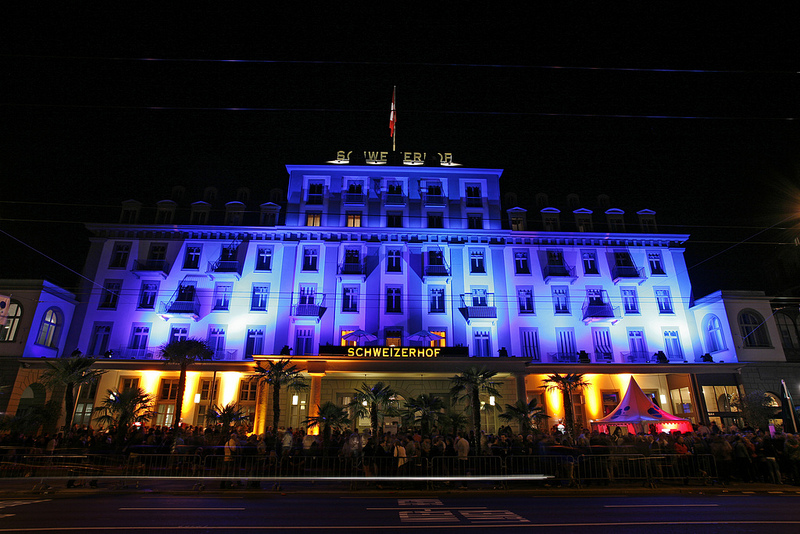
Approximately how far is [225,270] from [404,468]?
2271cm

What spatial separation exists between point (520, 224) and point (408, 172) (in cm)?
1022

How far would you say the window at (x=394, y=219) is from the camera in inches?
1400

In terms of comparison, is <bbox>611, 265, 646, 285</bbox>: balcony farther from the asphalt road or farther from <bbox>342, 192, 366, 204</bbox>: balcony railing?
the asphalt road

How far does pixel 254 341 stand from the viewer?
32.1 m

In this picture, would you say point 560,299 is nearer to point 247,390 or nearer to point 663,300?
point 663,300

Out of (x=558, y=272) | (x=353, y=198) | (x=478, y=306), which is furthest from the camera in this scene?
(x=353, y=198)

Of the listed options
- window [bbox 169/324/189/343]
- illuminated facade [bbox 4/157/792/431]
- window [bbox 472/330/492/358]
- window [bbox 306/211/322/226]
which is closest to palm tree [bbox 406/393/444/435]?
illuminated facade [bbox 4/157/792/431]

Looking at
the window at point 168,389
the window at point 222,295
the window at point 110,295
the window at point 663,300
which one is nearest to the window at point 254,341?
the window at point 222,295

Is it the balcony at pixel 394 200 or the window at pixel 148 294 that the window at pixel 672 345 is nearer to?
the balcony at pixel 394 200

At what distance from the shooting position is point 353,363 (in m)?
28.6

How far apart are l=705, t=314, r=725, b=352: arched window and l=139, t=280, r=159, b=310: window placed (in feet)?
135

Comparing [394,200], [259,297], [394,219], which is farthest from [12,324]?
[394,200]

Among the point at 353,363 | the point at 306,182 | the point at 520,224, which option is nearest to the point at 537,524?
the point at 353,363

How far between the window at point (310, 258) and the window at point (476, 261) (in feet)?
39.1
